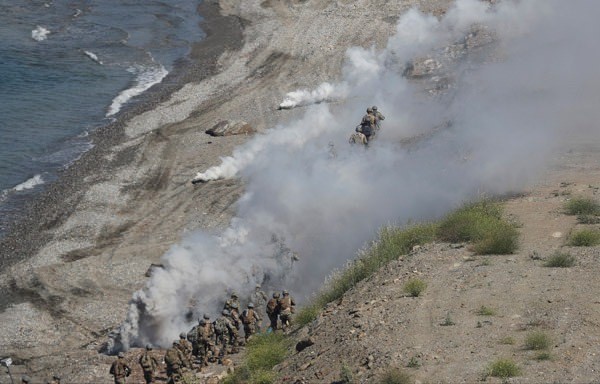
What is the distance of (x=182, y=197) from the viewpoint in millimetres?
35469

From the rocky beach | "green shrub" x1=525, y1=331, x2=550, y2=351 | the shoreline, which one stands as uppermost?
"green shrub" x1=525, y1=331, x2=550, y2=351

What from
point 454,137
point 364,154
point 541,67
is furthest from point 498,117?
point 541,67

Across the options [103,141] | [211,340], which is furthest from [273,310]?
[103,141]

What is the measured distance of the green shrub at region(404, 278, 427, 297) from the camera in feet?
68.3

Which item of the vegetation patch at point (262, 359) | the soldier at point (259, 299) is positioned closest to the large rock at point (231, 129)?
the soldier at point (259, 299)

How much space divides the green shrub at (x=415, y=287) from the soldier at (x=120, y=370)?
7.57m

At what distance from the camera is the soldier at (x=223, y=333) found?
77.3ft

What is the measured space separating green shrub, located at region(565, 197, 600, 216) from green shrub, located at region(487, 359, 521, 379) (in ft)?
27.9

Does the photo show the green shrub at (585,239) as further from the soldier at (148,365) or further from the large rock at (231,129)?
the large rock at (231,129)

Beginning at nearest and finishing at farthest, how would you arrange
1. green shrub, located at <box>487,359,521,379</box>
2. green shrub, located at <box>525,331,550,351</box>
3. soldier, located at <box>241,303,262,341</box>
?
green shrub, located at <box>487,359,521,379</box>, green shrub, located at <box>525,331,550,351</box>, soldier, located at <box>241,303,262,341</box>

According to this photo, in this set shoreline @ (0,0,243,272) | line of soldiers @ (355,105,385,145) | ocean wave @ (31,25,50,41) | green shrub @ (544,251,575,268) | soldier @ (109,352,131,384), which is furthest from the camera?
ocean wave @ (31,25,50,41)

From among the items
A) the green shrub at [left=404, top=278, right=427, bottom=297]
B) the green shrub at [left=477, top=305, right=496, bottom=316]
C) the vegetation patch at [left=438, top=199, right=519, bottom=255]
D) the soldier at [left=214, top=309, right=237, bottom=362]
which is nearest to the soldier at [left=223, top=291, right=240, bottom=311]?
the soldier at [left=214, top=309, right=237, bottom=362]

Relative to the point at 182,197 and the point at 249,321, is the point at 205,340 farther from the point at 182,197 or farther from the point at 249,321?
the point at 182,197

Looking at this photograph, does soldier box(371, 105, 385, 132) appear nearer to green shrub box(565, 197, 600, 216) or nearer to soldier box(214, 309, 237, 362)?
green shrub box(565, 197, 600, 216)
